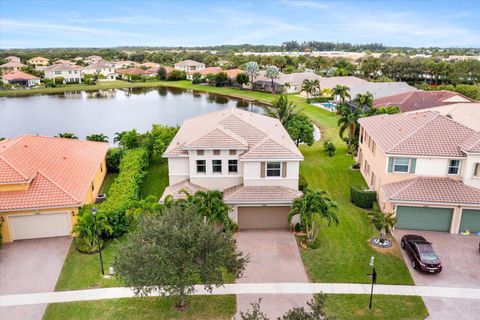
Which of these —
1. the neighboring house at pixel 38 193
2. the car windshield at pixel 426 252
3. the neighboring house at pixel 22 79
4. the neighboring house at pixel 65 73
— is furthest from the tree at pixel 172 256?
the neighboring house at pixel 65 73

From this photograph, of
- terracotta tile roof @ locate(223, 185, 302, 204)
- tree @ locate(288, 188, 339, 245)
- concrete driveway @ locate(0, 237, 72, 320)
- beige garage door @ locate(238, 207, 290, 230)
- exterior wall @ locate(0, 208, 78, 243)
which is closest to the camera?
concrete driveway @ locate(0, 237, 72, 320)

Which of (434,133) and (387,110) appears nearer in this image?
(434,133)

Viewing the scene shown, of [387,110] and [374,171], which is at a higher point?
[387,110]

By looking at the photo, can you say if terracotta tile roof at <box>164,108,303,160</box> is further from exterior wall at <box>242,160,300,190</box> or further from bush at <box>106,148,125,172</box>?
bush at <box>106,148,125,172</box>

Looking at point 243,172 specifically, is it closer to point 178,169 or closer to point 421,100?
point 178,169

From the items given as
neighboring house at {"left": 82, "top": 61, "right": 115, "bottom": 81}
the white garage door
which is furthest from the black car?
neighboring house at {"left": 82, "top": 61, "right": 115, "bottom": 81}

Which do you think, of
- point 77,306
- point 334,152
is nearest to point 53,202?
point 77,306

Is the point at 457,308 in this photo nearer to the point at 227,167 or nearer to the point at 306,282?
the point at 306,282
